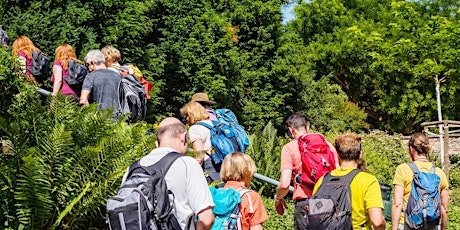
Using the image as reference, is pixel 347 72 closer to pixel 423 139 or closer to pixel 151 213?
pixel 423 139

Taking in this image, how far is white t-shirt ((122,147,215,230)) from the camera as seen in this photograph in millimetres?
4016

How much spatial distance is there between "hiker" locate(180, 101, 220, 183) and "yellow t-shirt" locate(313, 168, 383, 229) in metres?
1.93

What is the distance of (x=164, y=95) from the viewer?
75.0 feet

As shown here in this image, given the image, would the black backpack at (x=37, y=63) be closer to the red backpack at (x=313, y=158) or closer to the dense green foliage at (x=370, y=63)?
the red backpack at (x=313, y=158)

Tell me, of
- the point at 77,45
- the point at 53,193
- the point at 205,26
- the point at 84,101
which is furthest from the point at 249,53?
the point at 53,193

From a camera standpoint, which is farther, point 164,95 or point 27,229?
point 164,95

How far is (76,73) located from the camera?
7922 millimetres

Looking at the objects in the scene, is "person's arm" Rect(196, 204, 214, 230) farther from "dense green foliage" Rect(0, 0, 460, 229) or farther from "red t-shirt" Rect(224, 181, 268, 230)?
"dense green foliage" Rect(0, 0, 460, 229)

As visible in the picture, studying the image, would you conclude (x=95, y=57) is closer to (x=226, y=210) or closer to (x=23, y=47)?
(x=23, y=47)

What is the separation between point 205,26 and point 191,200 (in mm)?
19590

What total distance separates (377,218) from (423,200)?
165 cm

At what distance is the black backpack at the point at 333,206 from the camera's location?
15.9 ft

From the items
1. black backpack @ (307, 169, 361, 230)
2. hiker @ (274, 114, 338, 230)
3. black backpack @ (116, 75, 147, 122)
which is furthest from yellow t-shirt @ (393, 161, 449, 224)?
black backpack @ (116, 75, 147, 122)

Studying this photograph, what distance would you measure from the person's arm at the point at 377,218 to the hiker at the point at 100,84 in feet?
12.1
